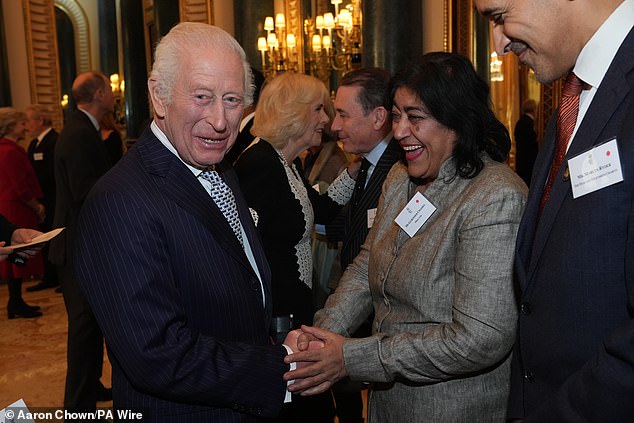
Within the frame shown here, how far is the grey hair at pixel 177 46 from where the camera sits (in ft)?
4.77

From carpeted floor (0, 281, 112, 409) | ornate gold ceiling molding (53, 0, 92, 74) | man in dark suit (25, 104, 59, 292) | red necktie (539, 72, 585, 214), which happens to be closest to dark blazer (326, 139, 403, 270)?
red necktie (539, 72, 585, 214)

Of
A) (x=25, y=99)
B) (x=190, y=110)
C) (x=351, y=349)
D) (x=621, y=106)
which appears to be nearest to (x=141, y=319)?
(x=190, y=110)

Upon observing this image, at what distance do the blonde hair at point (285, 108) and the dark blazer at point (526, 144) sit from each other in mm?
5893

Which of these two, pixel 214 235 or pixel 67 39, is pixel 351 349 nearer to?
pixel 214 235

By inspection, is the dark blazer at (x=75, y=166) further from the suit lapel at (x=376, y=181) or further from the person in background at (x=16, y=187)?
the person in background at (x=16, y=187)

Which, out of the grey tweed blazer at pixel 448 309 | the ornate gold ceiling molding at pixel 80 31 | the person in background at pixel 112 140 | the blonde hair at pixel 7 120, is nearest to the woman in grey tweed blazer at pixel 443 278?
the grey tweed blazer at pixel 448 309

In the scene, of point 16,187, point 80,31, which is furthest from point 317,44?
point 80,31

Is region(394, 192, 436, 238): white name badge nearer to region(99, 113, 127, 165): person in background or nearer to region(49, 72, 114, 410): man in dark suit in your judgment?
region(49, 72, 114, 410): man in dark suit

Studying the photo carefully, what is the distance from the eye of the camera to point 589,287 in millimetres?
1111

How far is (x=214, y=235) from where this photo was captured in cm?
149

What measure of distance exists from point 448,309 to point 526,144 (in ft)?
23.3

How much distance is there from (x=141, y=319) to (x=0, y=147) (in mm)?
5662

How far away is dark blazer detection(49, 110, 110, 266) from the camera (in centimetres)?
366

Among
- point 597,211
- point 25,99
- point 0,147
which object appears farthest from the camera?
point 25,99
